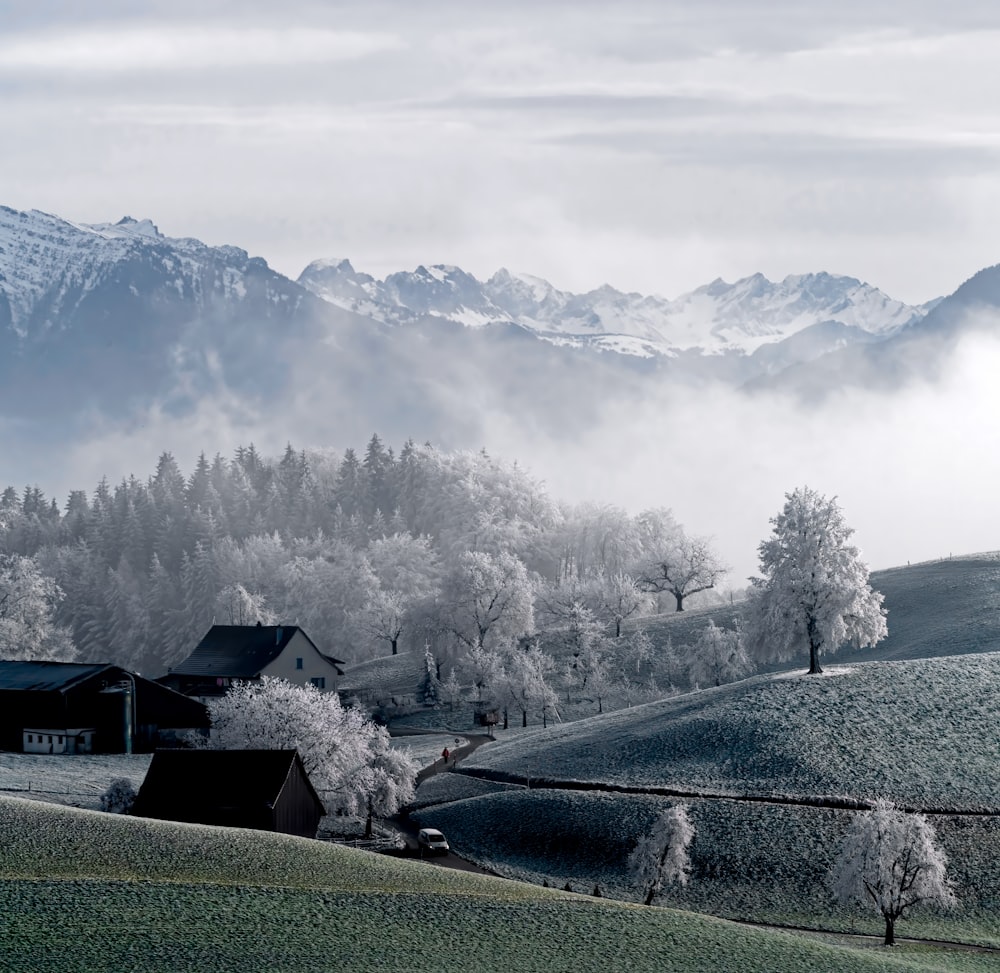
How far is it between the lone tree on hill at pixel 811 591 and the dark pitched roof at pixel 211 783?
109 feet

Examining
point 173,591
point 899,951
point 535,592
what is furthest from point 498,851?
point 173,591

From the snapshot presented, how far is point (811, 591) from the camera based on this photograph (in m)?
92.8

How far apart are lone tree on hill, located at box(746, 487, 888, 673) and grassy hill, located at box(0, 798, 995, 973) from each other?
36.0 meters

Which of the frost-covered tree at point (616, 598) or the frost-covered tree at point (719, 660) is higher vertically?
the frost-covered tree at point (616, 598)

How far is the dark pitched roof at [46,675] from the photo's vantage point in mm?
109875

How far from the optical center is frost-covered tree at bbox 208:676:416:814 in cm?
8375

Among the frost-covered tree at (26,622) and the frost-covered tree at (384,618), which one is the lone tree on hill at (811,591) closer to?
the frost-covered tree at (384,618)

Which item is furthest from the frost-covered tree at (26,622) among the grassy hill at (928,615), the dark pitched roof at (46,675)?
the grassy hill at (928,615)

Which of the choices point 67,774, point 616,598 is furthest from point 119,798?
point 616,598

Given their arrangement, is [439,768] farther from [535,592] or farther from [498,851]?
[535,592]

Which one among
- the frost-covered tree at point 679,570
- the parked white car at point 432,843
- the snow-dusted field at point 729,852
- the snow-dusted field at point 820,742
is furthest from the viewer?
the frost-covered tree at point 679,570

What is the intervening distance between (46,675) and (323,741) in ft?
119

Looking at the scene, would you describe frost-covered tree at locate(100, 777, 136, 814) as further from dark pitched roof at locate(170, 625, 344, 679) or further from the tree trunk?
dark pitched roof at locate(170, 625, 344, 679)

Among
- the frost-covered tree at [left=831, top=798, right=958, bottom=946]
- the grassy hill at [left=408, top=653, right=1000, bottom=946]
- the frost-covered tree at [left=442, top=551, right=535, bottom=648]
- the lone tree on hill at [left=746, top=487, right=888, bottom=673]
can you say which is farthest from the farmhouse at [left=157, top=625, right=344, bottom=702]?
the frost-covered tree at [left=831, top=798, right=958, bottom=946]
